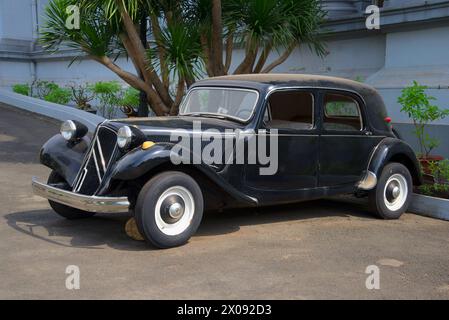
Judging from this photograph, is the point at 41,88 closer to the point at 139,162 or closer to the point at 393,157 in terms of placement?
the point at 393,157

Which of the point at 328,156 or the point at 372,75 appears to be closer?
the point at 328,156

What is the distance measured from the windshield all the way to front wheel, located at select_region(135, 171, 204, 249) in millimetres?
1051

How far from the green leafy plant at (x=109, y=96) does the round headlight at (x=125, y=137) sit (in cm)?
1025

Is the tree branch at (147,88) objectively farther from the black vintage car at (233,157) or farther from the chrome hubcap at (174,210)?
the chrome hubcap at (174,210)

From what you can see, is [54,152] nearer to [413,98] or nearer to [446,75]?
[413,98]

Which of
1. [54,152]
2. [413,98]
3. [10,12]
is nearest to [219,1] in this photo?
[413,98]

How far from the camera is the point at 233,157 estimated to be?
5598 millimetres

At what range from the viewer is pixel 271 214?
22.1 ft

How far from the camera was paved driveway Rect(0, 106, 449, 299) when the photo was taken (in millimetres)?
4191

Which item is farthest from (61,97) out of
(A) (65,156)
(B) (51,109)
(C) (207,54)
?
(A) (65,156)

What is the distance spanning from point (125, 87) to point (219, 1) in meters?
8.37

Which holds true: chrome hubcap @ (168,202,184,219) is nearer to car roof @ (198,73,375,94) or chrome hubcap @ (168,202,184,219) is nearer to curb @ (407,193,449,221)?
car roof @ (198,73,375,94)

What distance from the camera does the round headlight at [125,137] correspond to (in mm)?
5164

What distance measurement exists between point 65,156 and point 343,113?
3.22 meters
